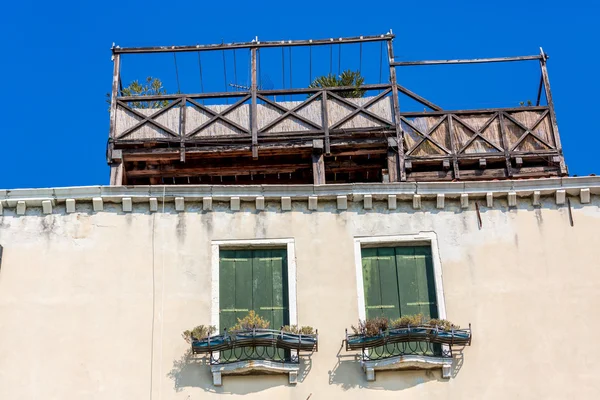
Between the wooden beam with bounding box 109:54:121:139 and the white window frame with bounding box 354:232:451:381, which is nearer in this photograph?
the white window frame with bounding box 354:232:451:381

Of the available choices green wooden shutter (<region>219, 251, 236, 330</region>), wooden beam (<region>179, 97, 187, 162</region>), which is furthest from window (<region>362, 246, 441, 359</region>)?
wooden beam (<region>179, 97, 187, 162</region>)

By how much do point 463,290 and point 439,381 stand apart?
5.28ft

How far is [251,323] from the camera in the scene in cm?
1662

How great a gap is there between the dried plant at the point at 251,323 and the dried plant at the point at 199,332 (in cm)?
36

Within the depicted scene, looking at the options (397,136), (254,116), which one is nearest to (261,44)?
(254,116)

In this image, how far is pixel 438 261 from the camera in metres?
17.6

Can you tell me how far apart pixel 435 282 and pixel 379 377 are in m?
1.87

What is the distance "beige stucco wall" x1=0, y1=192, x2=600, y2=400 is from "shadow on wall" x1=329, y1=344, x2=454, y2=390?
0.07 feet

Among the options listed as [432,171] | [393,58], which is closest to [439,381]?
[432,171]

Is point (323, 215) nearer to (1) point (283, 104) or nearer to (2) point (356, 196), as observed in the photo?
(2) point (356, 196)

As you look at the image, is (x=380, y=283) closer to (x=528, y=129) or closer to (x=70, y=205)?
(x=70, y=205)

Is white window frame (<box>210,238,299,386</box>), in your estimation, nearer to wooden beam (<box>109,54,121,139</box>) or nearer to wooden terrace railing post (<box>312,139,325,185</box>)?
wooden terrace railing post (<box>312,139,325,185</box>)

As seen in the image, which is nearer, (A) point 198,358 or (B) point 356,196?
(A) point 198,358

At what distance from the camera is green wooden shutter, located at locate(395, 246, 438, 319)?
17219 mm
